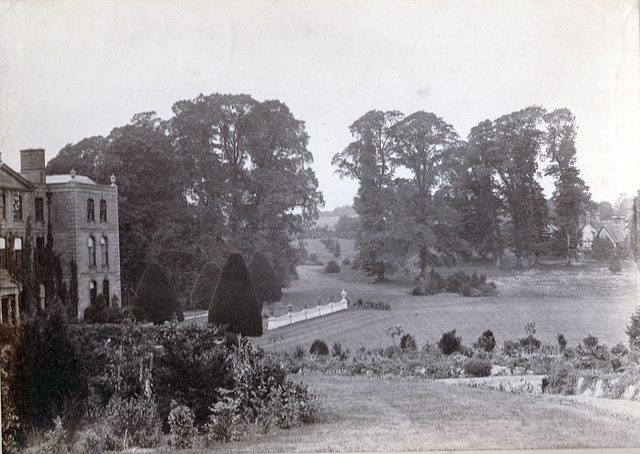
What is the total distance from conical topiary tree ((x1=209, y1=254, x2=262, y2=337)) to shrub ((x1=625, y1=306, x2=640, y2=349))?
131 inches

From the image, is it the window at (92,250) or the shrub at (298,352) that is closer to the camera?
the window at (92,250)

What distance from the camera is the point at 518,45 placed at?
18.7 ft

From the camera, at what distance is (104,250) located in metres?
5.78

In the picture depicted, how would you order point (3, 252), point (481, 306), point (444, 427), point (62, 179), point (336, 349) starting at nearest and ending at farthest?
1. point (444, 427)
2. point (3, 252)
3. point (62, 179)
4. point (336, 349)
5. point (481, 306)

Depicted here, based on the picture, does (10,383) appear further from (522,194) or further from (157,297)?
(522,194)

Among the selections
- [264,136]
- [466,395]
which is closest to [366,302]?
[466,395]

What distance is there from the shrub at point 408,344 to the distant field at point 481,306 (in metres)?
0.07

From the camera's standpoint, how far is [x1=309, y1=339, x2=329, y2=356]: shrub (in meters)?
5.82

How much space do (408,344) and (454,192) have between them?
1.46 metres

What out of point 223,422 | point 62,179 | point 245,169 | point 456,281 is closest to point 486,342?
point 456,281

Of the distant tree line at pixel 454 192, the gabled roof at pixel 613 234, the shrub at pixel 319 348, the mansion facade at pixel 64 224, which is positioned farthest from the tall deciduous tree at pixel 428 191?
the mansion facade at pixel 64 224

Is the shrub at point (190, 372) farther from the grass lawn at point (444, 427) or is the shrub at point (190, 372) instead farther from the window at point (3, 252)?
the window at point (3, 252)

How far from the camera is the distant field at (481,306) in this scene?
19.2 feet

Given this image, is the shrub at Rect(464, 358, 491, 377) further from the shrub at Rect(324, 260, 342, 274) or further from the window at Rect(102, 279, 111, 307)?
the window at Rect(102, 279, 111, 307)
